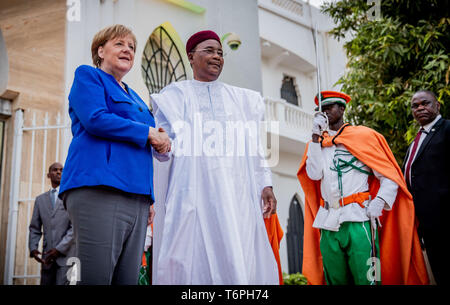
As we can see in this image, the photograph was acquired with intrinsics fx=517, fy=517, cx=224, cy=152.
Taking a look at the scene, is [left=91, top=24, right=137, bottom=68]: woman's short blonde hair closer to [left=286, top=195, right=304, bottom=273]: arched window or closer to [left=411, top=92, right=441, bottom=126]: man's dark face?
[left=411, top=92, right=441, bottom=126]: man's dark face

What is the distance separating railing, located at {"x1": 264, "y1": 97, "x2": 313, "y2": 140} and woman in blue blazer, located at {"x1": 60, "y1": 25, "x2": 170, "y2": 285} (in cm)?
1157

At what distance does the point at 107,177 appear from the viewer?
2514 millimetres

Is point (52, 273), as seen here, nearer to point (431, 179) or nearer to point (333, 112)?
point (333, 112)

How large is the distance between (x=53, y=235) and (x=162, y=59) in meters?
3.46

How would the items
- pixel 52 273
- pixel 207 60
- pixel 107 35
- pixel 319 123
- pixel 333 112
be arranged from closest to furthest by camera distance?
1. pixel 107 35
2. pixel 207 60
3. pixel 319 123
4. pixel 333 112
5. pixel 52 273

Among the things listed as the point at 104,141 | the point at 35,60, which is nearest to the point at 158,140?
the point at 104,141

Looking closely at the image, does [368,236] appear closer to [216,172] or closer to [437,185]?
[437,185]

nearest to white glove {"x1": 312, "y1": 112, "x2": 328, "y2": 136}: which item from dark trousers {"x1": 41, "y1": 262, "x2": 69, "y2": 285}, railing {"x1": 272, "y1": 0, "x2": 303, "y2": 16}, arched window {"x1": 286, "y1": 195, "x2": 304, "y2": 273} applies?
dark trousers {"x1": 41, "y1": 262, "x2": 69, "y2": 285}

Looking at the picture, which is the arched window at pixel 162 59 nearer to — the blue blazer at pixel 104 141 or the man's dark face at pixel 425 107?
the man's dark face at pixel 425 107

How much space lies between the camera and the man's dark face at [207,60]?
3.57 meters

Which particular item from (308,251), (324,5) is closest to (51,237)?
(308,251)

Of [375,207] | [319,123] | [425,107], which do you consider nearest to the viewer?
[375,207]

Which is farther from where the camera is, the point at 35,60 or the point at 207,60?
the point at 35,60

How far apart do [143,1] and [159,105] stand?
4378 mm
